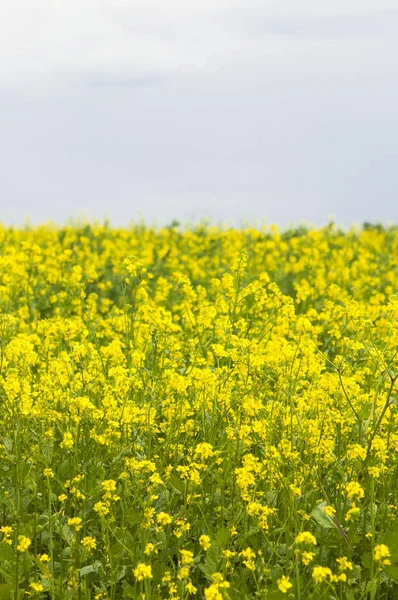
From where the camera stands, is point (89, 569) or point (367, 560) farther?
point (89, 569)

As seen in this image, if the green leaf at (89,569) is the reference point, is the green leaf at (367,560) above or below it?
above

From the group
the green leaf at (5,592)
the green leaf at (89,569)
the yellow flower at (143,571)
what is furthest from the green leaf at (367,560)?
the green leaf at (5,592)

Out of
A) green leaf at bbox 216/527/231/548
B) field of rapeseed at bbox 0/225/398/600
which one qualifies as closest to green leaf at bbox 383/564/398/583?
field of rapeseed at bbox 0/225/398/600

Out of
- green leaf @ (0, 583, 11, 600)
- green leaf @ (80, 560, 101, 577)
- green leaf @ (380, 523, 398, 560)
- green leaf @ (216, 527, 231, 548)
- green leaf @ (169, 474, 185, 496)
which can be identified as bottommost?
green leaf @ (0, 583, 11, 600)

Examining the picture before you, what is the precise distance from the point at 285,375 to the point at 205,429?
478 mm

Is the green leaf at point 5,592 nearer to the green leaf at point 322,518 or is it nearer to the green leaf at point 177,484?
the green leaf at point 177,484

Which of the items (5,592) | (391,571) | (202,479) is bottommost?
(5,592)

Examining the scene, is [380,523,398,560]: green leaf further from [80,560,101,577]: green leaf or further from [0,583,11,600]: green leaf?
[0,583,11,600]: green leaf

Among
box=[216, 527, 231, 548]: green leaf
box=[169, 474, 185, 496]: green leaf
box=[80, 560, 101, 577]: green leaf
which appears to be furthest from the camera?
box=[169, 474, 185, 496]: green leaf

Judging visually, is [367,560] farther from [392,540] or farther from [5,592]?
[5,592]

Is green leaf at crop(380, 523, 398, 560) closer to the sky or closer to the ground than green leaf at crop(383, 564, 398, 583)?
closer to the sky

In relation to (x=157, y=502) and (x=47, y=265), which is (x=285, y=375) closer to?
(x=157, y=502)

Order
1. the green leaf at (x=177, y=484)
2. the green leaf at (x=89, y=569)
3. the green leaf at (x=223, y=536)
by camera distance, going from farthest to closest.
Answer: the green leaf at (x=177, y=484) → the green leaf at (x=89, y=569) → the green leaf at (x=223, y=536)

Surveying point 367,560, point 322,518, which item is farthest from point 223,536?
point 367,560
